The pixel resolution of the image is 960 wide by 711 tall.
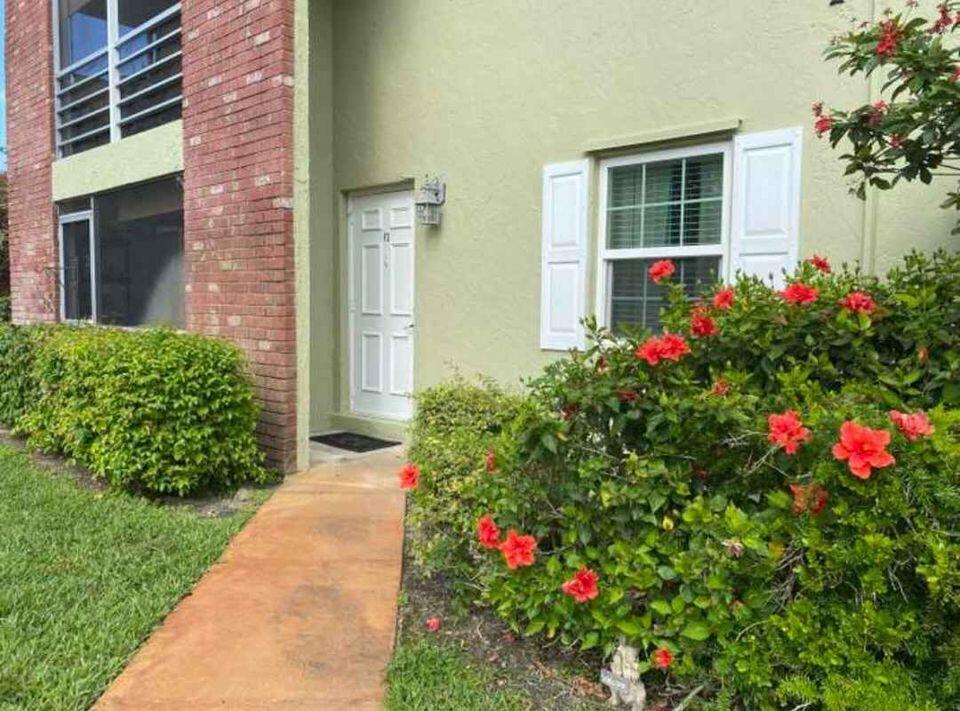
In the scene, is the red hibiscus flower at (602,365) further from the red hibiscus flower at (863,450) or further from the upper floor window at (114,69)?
the upper floor window at (114,69)

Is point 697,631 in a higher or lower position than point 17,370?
lower

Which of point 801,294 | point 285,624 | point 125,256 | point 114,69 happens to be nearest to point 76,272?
point 125,256

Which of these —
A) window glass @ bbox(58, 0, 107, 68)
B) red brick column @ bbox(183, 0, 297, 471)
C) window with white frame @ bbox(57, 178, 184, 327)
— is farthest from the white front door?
window glass @ bbox(58, 0, 107, 68)

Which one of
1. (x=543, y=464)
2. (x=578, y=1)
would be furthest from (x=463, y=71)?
(x=543, y=464)

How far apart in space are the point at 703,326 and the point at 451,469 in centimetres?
149

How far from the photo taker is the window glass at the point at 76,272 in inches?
342

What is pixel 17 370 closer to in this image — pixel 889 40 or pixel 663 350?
pixel 663 350

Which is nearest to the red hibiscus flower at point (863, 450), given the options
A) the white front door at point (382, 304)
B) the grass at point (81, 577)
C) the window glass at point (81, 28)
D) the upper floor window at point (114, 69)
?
the grass at point (81, 577)

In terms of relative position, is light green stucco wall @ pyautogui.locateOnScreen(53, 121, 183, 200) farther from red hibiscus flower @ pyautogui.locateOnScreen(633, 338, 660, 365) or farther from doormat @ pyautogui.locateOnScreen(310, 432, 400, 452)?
red hibiscus flower @ pyautogui.locateOnScreen(633, 338, 660, 365)

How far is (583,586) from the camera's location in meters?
2.67

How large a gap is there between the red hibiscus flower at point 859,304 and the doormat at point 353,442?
15.3ft

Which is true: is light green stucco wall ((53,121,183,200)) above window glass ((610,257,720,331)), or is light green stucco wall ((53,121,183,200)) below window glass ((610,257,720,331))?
above

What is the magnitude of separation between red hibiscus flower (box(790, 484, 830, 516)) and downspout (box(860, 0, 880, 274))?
2.39 meters

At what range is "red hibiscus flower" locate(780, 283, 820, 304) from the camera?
2.93m
